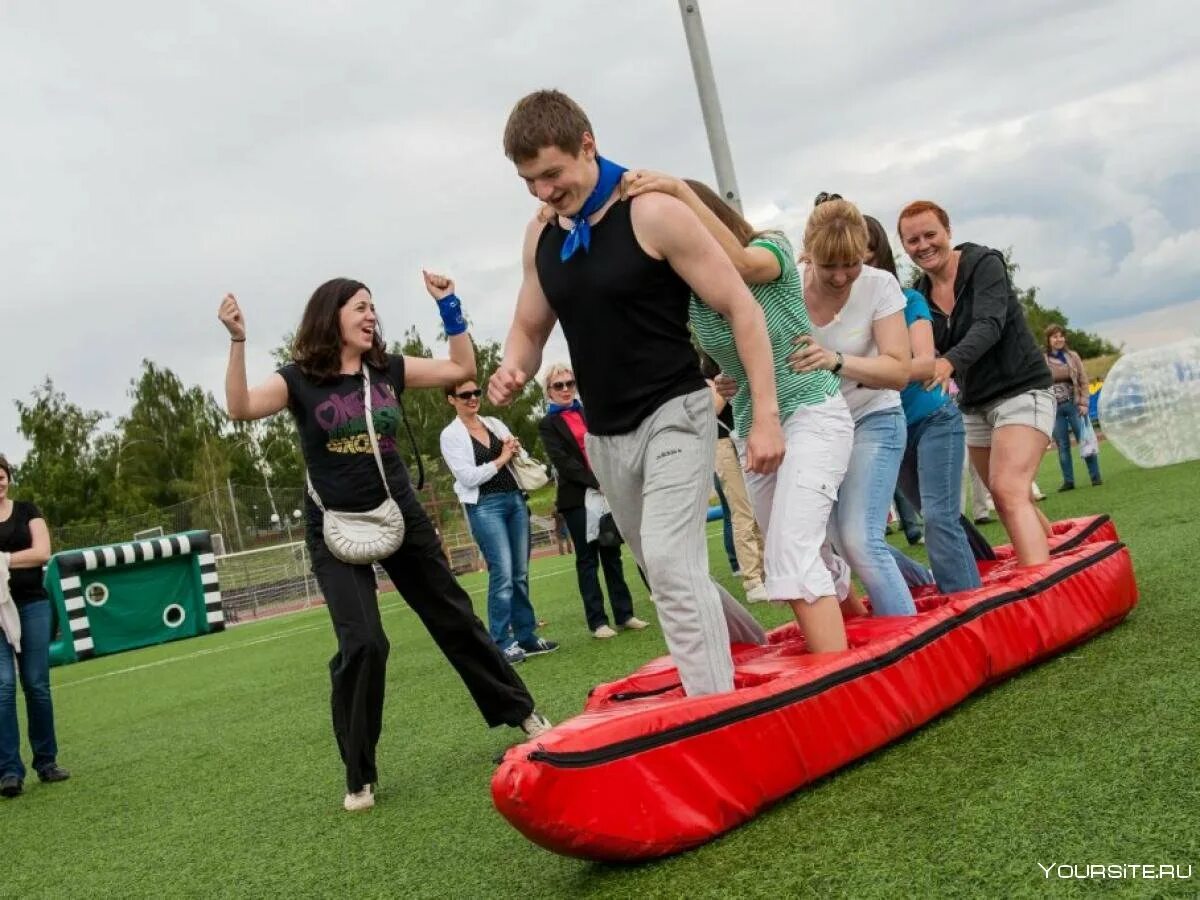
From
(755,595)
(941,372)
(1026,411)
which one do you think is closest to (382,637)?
(941,372)

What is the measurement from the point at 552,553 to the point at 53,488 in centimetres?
2616

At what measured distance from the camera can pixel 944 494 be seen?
18.9ft

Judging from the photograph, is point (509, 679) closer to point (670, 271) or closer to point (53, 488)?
point (670, 271)

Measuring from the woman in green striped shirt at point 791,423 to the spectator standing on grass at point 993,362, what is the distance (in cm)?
118

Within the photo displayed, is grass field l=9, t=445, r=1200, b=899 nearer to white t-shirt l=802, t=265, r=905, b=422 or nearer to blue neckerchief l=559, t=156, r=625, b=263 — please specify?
white t-shirt l=802, t=265, r=905, b=422

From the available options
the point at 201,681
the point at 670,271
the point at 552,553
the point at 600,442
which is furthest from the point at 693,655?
the point at 552,553

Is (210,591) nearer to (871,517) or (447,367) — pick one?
(447,367)

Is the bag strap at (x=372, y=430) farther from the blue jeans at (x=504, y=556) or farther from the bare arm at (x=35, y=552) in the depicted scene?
the blue jeans at (x=504, y=556)

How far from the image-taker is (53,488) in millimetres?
47906

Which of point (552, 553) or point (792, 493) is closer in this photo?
point (792, 493)

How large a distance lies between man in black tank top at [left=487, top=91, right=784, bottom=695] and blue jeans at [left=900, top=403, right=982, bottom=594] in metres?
2.04

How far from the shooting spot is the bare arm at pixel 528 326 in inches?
Result: 168

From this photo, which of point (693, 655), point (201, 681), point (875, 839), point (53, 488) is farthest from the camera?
point (53, 488)

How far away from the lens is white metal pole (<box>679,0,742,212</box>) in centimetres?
953
